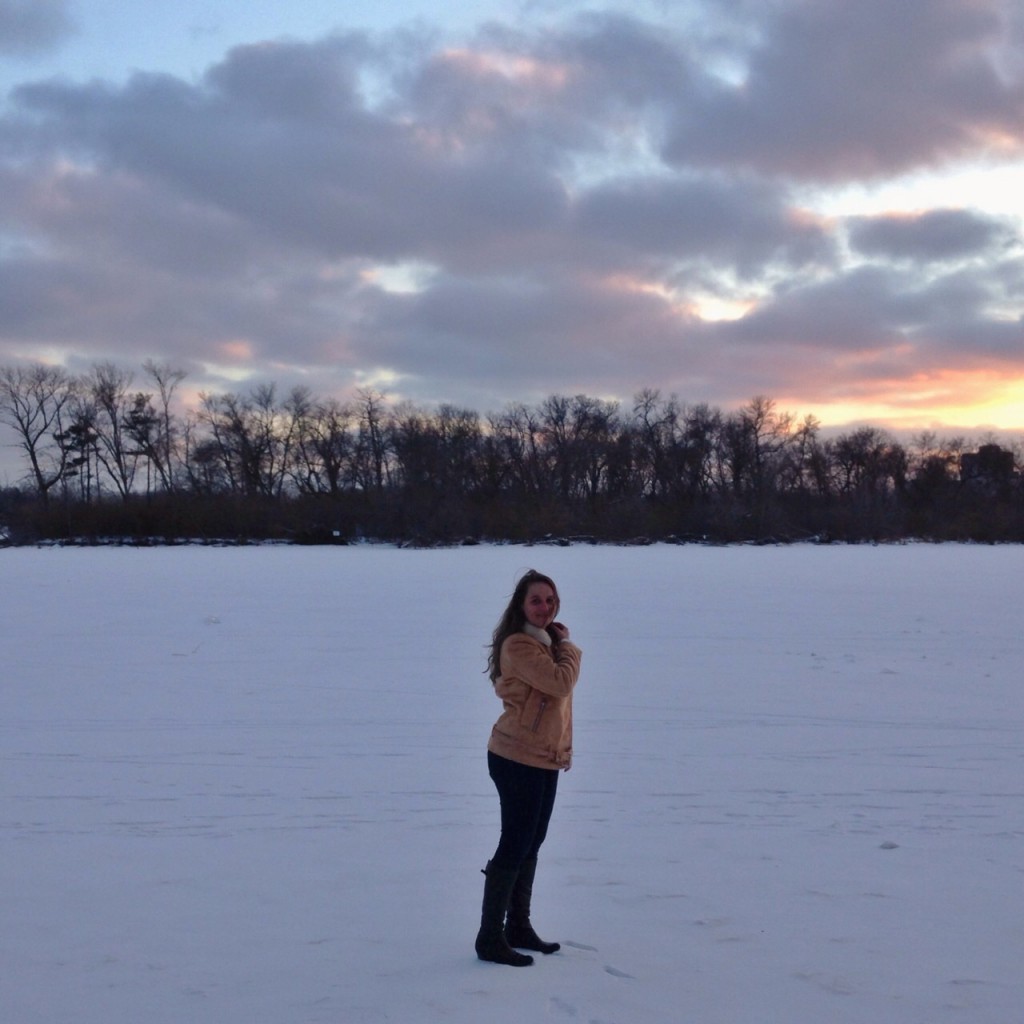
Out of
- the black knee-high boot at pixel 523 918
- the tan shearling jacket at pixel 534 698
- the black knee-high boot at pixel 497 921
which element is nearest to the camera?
the tan shearling jacket at pixel 534 698

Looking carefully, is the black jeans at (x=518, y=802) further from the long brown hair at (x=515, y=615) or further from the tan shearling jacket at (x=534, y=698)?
the long brown hair at (x=515, y=615)

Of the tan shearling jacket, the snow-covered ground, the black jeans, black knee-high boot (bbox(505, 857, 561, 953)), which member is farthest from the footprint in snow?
the tan shearling jacket

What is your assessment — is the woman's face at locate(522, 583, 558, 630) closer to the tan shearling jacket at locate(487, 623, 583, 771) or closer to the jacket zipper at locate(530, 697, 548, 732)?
the tan shearling jacket at locate(487, 623, 583, 771)

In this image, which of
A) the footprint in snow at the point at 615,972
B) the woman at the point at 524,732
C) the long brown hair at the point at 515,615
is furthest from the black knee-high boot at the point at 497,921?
the long brown hair at the point at 515,615

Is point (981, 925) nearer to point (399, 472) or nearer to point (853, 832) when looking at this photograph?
point (853, 832)

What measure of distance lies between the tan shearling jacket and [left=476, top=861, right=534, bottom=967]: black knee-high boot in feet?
1.54

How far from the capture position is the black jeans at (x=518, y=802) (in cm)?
370

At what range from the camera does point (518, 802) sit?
3713 millimetres

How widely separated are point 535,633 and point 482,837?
6.82 feet

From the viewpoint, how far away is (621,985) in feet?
12.0

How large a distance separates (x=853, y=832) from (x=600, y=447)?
7157 centimetres

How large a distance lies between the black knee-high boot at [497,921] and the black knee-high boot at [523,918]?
92mm

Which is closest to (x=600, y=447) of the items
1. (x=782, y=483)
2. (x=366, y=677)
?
(x=782, y=483)

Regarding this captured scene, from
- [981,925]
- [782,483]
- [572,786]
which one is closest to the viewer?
[981,925]
